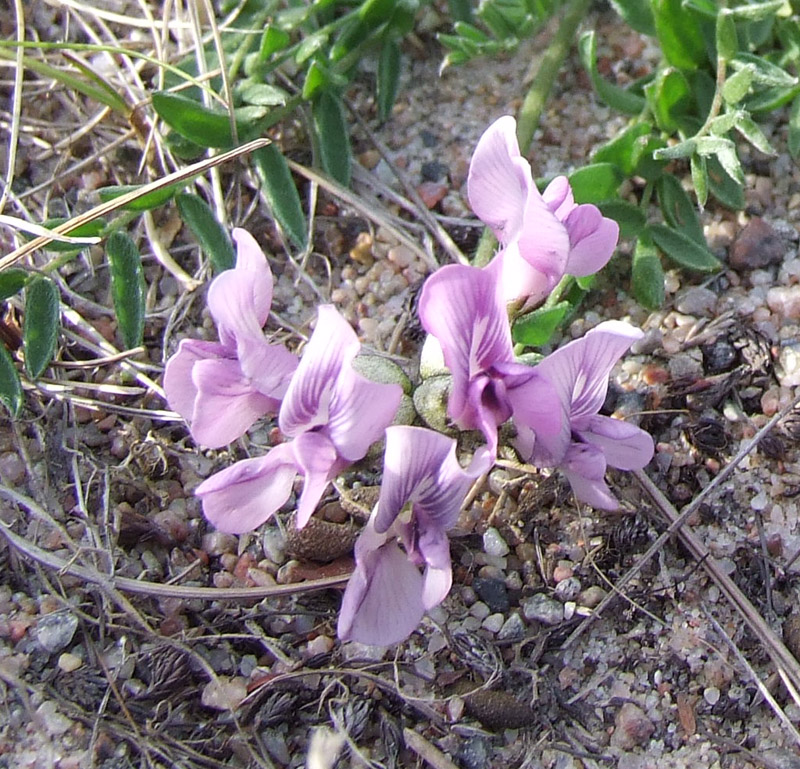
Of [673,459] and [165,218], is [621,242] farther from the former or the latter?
[165,218]

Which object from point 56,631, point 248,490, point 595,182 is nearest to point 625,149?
point 595,182

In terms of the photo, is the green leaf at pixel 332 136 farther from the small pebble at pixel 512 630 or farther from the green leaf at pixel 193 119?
the small pebble at pixel 512 630

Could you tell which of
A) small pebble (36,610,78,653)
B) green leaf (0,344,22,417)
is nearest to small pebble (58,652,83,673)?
small pebble (36,610,78,653)

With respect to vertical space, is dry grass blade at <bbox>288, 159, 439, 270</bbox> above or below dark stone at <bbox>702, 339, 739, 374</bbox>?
above

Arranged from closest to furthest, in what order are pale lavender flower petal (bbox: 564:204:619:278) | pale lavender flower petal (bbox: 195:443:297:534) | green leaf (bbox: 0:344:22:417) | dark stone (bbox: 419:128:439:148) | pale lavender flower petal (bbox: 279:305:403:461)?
pale lavender flower petal (bbox: 279:305:403:461), pale lavender flower petal (bbox: 195:443:297:534), pale lavender flower petal (bbox: 564:204:619:278), green leaf (bbox: 0:344:22:417), dark stone (bbox: 419:128:439:148)

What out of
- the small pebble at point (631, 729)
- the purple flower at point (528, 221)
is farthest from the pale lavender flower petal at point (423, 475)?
the small pebble at point (631, 729)

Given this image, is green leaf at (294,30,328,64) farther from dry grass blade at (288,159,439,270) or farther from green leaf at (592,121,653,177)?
green leaf at (592,121,653,177)
